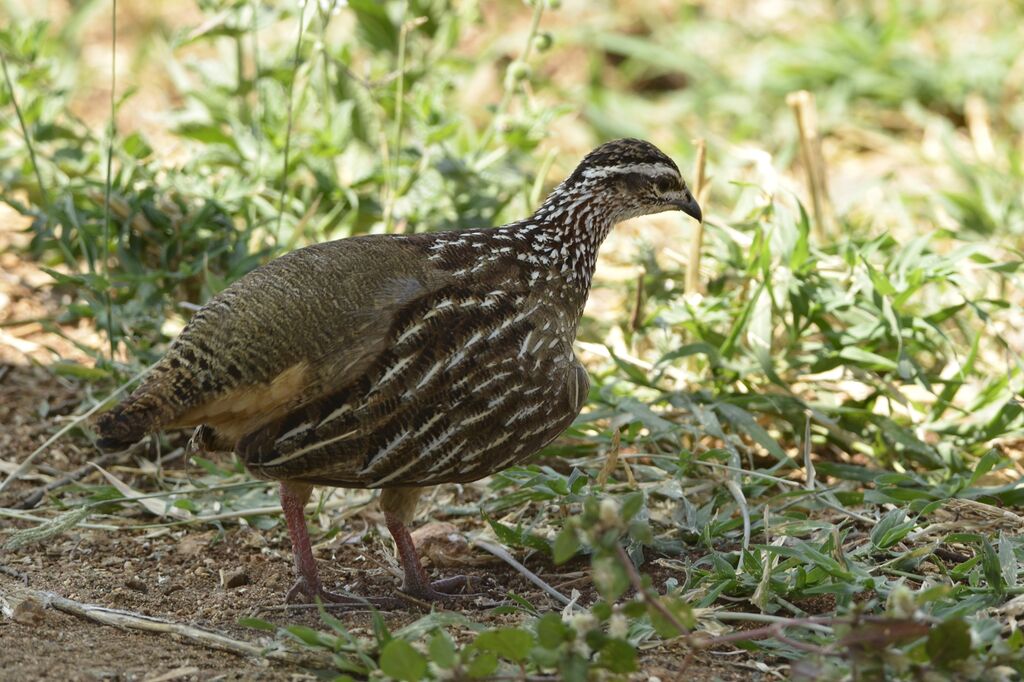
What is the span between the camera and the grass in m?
3.41

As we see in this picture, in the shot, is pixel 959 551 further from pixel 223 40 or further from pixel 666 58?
pixel 666 58

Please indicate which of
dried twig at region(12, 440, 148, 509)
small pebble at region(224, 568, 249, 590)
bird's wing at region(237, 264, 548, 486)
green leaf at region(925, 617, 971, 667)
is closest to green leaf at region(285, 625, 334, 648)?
bird's wing at region(237, 264, 548, 486)

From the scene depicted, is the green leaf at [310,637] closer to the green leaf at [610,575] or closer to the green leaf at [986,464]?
the green leaf at [610,575]

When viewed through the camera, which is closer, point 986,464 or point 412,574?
point 412,574

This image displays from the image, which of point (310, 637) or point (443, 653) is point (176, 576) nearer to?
point (310, 637)

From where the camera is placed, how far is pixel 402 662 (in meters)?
3.02

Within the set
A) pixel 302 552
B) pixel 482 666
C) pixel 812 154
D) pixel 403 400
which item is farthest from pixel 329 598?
pixel 812 154

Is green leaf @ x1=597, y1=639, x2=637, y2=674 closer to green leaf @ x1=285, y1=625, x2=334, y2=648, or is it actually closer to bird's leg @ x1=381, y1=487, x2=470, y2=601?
green leaf @ x1=285, y1=625, x2=334, y2=648

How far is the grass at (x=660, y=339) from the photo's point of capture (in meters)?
3.41

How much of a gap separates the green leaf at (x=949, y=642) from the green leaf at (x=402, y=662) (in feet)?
3.89

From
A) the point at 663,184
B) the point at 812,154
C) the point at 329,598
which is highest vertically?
the point at 663,184

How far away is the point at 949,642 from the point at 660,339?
2868 mm

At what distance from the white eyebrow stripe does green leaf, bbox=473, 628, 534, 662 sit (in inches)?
92.5

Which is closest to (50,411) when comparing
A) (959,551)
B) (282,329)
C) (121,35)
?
(282,329)
